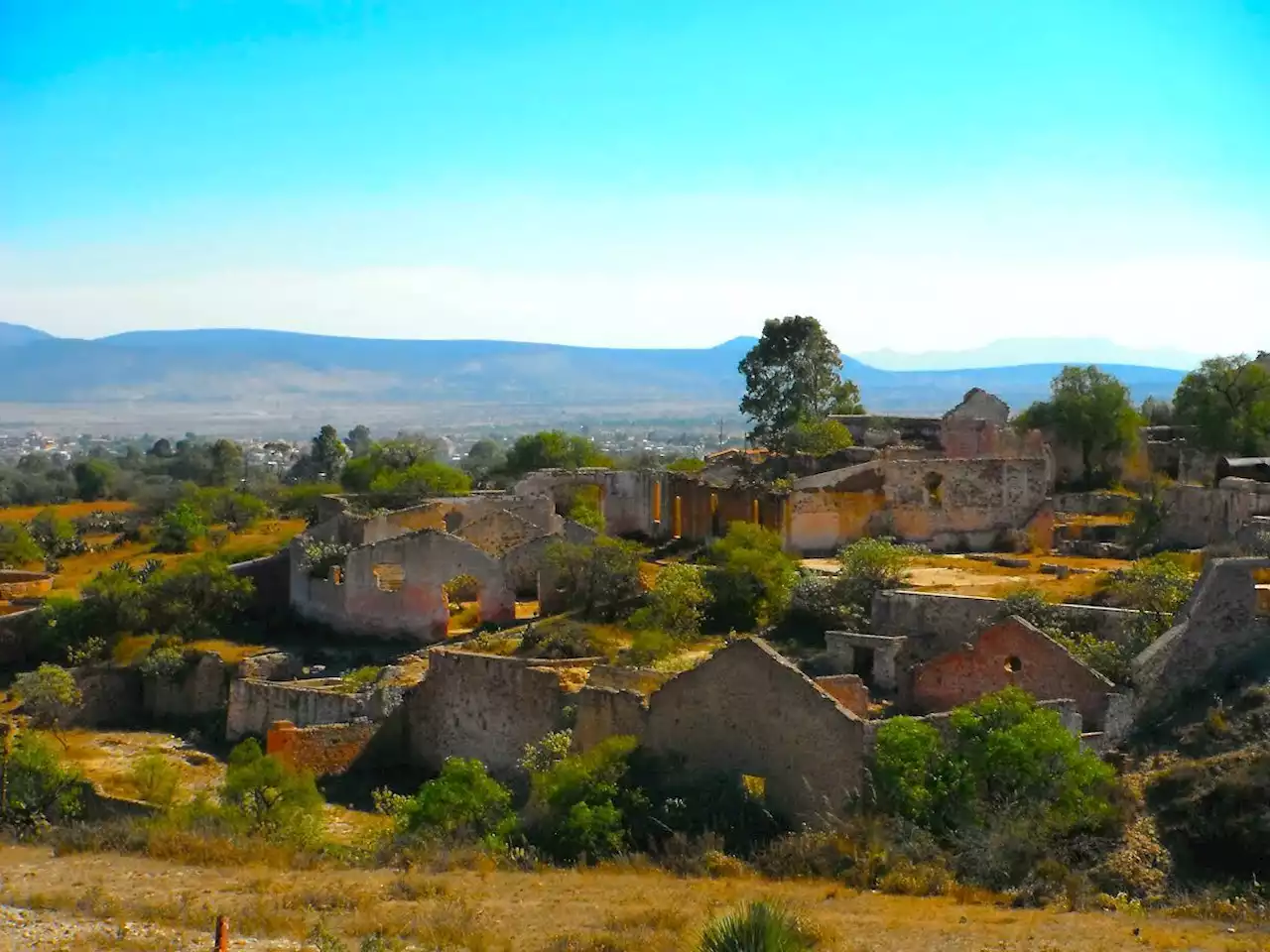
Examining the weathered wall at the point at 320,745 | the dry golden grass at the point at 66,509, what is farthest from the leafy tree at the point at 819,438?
the dry golden grass at the point at 66,509

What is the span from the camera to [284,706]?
23609 millimetres

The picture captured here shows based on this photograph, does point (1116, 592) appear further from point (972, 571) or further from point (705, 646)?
point (705, 646)

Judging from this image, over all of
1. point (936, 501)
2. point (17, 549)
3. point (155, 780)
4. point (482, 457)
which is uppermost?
point (936, 501)

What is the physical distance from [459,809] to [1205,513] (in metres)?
17.4

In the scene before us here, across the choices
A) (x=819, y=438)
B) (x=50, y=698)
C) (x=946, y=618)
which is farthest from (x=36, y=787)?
(x=819, y=438)

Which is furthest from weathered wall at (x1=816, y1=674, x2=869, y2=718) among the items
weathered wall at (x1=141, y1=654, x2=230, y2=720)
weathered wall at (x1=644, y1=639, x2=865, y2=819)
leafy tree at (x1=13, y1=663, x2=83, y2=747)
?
leafy tree at (x1=13, y1=663, x2=83, y2=747)

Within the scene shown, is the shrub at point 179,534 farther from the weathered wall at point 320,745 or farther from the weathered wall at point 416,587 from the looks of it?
the weathered wall at point 320,745

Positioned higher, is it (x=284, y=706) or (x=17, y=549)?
(x=17, y=549)

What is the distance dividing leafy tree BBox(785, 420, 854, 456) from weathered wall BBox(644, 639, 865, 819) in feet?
72.2

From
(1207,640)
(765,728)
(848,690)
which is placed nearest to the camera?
Result: (765,728)

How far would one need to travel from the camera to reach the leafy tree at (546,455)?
4547 centimetres

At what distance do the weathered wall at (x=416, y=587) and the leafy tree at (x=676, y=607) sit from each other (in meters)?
3.93

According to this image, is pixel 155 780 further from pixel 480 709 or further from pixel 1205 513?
pixel 1205 513

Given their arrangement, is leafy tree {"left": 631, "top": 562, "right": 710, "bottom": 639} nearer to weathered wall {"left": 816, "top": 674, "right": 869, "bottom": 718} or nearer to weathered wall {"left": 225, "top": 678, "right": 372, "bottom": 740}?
weathered wall {"left": 225, "top": 678, "right": 372, "bottom": 740}
